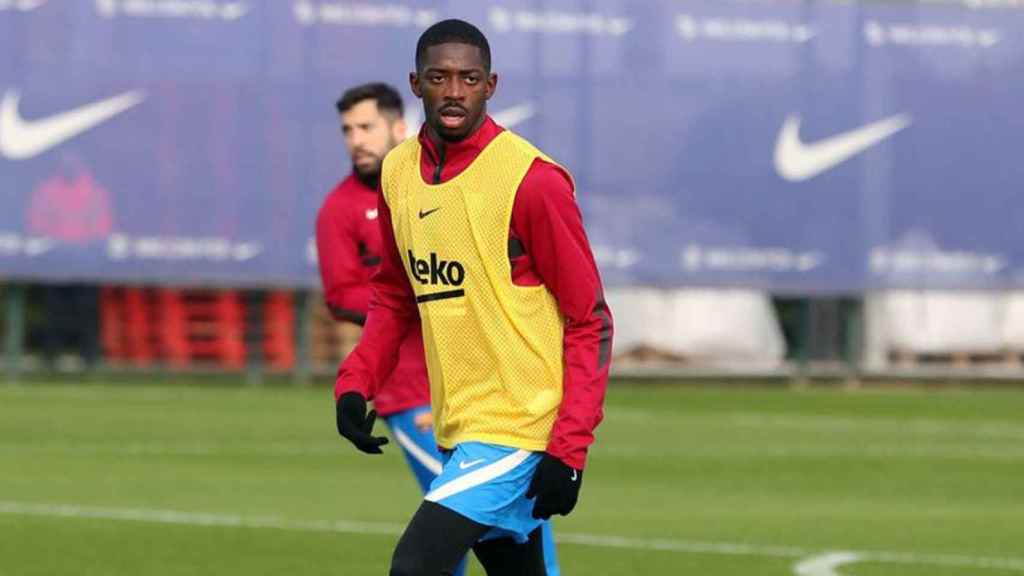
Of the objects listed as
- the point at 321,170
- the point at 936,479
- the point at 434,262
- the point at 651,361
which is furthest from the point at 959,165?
the point at 434,262

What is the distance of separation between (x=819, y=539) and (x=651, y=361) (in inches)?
691

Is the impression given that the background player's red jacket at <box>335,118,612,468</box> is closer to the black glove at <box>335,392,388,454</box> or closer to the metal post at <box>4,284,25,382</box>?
the black glove at <box>335,392,388,454</box>

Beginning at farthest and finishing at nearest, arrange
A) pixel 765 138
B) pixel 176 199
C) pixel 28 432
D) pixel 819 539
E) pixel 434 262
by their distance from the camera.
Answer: pixel 765 138 → pixel 176 199 → pixel 28 432 → pixel 819 539 → pixel 434 262

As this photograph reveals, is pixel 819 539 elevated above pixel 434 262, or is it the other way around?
pixel 434 262

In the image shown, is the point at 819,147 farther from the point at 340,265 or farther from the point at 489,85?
the point at 489,85

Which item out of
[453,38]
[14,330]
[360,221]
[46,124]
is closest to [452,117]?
[453,38]

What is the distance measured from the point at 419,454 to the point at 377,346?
2.52 metres

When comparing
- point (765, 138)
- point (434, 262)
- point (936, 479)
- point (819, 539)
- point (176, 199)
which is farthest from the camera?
point (765, 138)

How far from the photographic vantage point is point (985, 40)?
33469mm

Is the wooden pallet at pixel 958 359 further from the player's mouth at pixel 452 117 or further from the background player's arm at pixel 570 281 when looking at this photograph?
the player's mouth at pixel 452 117

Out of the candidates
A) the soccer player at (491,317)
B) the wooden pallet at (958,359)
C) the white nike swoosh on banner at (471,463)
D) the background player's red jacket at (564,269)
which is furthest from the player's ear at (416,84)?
the wooden pallet at (958,359)

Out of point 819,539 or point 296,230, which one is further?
point 296,230

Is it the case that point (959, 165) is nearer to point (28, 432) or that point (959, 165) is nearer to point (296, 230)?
point (296, 230)

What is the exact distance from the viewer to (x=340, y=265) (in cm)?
1095
